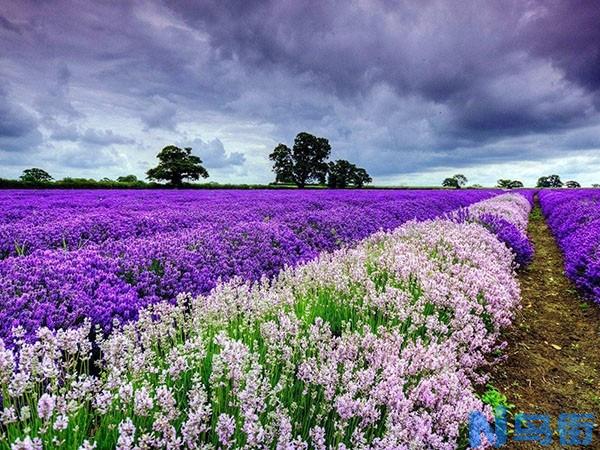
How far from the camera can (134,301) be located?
140 inches

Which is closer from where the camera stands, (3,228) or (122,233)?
(3,228)

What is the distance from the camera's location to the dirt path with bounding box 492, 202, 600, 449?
349 cm

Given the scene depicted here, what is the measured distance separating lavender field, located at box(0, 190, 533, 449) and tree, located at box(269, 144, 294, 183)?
48473 mm

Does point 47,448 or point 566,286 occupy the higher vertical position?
point 47,448

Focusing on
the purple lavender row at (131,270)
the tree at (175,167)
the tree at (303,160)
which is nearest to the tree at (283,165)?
the tree at (303,160)

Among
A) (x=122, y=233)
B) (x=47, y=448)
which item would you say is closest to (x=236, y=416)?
(x=47, y=448)

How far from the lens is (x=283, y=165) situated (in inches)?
2197

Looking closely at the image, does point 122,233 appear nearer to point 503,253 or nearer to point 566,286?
point 503,253

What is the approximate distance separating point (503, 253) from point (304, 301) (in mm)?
4773

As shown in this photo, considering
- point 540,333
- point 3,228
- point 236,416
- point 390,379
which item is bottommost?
point 540,333

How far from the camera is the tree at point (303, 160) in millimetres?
55812

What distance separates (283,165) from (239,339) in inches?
2143

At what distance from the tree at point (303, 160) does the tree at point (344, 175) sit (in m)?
2.21

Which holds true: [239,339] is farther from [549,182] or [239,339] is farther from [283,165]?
[549,182]
